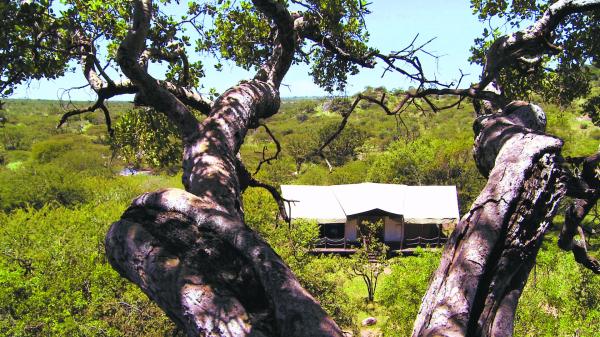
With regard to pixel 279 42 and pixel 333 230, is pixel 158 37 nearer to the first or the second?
pixel 279 42

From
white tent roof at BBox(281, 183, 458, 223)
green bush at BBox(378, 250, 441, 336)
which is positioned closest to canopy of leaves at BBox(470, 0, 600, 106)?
green bush at BBox(378, 250, 441, 336)

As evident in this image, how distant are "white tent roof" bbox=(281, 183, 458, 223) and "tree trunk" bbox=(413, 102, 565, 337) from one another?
69.9 feet

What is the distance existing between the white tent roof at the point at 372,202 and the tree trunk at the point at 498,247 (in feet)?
69.9

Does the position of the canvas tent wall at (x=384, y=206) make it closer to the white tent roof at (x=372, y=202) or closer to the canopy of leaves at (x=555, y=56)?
the white tent roof at (x=372, y=202)

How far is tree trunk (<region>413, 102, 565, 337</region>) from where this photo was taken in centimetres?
188

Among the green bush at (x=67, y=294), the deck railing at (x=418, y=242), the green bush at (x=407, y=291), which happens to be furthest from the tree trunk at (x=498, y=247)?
the deck railing at (x=418, y=242)

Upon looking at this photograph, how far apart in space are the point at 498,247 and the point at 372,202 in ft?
78.2

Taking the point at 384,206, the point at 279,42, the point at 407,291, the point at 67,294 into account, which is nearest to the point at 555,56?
the point at 279,42

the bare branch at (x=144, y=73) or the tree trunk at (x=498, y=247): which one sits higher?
the bare branch at (x=144, y=73)

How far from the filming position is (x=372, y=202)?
25.6 metres

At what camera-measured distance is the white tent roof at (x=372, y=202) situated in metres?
24.3

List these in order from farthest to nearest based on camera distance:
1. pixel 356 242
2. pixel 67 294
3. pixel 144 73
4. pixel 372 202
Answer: pixel 372 202 < pixel 356 242 < pixel 67 294 < pixel 144 73

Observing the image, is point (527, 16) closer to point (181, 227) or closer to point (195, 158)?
point (195, 158)

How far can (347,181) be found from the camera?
38.9 meters
